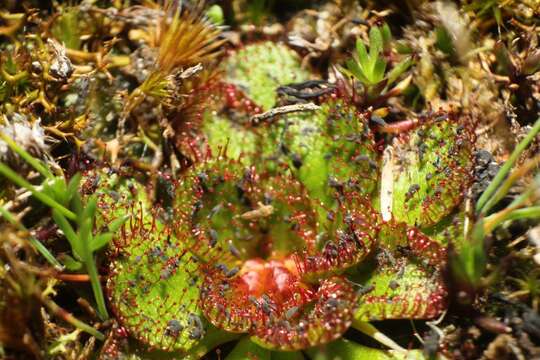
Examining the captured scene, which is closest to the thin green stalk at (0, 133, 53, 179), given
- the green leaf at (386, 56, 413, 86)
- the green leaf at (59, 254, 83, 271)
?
the green leaf at (59, 254, 83, 271)

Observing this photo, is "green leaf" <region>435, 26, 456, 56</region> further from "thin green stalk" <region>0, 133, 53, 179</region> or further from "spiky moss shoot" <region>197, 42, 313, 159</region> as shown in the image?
"thin green stalk" <region>0, 133, 53, 179</region>

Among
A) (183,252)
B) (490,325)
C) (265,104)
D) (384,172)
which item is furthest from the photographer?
(265,104)

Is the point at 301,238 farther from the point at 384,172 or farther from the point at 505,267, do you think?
the point at 505,267

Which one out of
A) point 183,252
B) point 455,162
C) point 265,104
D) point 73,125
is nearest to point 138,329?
point 183,252

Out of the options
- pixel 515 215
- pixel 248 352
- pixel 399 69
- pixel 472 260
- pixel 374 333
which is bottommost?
pixel 248 352

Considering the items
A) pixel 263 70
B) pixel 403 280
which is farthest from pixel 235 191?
pixel 403 280

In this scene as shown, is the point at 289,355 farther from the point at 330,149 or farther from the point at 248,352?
the point at 330,149

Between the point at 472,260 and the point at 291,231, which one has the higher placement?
the point at 472,260
